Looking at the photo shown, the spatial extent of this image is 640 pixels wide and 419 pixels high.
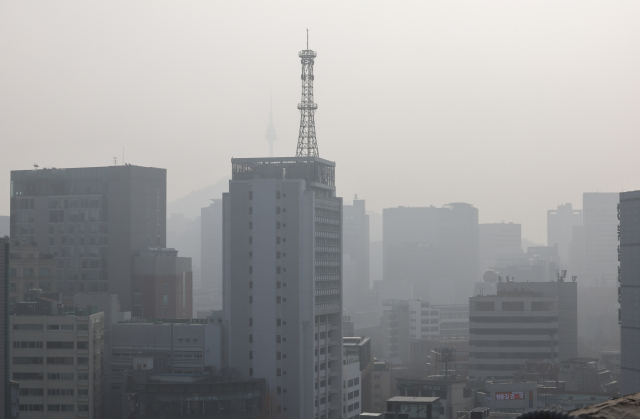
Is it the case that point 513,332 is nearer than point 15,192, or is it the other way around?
point 513,332

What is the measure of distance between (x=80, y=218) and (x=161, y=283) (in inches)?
577

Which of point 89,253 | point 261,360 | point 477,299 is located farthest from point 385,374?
point 89,253

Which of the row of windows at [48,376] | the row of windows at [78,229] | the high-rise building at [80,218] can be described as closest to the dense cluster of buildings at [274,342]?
the row of windows at [48,376]

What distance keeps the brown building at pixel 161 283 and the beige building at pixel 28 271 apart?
1219cm

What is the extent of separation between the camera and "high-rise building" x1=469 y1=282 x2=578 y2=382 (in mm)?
99125

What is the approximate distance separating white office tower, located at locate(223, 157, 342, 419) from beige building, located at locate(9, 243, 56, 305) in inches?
1244

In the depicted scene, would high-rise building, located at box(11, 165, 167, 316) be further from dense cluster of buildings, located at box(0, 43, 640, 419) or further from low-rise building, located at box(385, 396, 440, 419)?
low-rise building, located at box(385, 396, 440, 419)

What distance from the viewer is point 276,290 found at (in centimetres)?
7275

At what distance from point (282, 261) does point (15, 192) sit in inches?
2141

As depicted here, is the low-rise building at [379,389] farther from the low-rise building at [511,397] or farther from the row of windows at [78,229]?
the row of windows at [78,229]

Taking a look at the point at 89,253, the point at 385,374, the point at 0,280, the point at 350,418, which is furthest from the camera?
the point at 89,253

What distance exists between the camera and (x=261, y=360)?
72.4 metres

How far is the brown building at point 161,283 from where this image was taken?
106062mm

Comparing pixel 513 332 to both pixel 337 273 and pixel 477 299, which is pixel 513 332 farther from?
pixel 337 273
